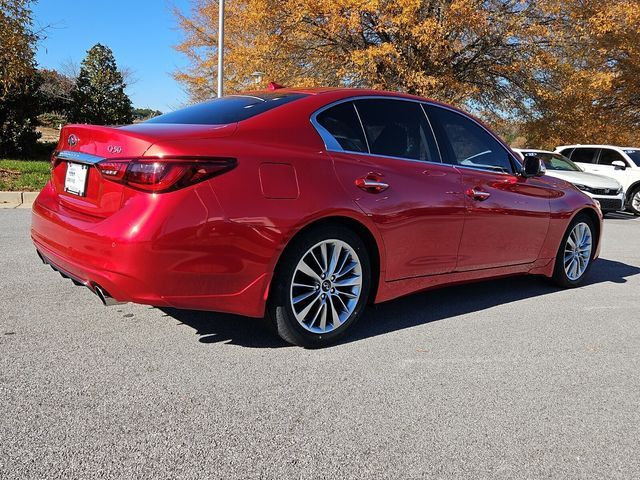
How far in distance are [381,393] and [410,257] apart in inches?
45.8

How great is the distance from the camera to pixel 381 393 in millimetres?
2879

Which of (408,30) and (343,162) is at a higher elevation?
(408,30)

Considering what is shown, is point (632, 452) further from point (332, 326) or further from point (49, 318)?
point (49, 318)

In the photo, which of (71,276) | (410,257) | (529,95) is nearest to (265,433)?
(71,276)

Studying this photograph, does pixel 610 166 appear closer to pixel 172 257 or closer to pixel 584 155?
pixel 584 155

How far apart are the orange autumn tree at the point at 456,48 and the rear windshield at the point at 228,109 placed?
39.2 ft

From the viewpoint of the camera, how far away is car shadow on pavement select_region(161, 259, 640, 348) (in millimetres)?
3604

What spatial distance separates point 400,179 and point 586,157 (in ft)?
45.7

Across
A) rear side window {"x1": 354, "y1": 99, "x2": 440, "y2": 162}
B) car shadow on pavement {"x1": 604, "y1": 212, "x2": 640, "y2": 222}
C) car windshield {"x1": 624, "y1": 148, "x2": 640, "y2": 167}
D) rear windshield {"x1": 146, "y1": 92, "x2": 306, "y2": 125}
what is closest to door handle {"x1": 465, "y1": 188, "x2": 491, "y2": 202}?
rear side window {"x1": 354, "y1": 99, "x2": 440, "y2": 162}

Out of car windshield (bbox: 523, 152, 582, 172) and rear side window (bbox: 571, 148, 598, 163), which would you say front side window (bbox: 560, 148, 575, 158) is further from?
car windshield (bbox: 523, 152, 582, 172)

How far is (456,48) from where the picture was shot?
53.8 ft

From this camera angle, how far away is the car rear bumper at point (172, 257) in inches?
110

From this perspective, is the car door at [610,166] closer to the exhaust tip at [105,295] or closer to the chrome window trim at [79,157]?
the chrome window trim at [79,157]

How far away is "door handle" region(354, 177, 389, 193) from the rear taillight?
2.86 feet
